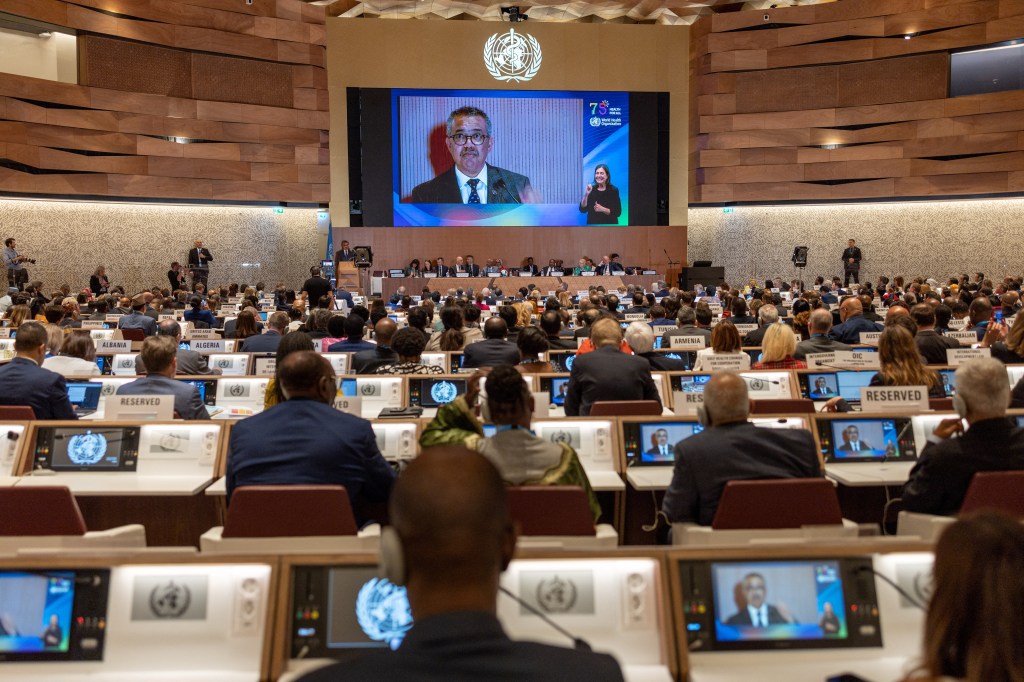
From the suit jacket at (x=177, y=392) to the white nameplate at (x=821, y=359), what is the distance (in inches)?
172

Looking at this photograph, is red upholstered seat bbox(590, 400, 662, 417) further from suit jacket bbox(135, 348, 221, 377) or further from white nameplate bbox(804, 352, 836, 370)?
suit jacket bbox(135, 348, 221, 377)

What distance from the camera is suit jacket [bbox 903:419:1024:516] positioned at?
3518 mm

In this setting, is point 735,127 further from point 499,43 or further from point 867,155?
point 499,43

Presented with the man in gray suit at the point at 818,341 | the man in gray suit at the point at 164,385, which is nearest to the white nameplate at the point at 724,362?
the man in gray suit at the point at 818,341

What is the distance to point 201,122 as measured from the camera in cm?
2183

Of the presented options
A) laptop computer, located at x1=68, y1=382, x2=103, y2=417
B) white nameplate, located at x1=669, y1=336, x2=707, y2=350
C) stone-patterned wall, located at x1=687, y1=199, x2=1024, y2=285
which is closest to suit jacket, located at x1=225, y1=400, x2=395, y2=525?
laptop computer, located at x1=68, y1=382, x2=103, y2=417

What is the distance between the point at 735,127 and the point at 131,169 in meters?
→ 14.5

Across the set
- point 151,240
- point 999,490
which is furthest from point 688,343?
point 151,240

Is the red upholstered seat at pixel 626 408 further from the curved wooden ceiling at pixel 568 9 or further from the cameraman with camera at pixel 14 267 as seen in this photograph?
the curved wooden ceiling at pixel 568 9

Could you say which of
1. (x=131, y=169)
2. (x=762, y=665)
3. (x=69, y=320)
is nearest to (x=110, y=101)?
(x=131, y=169)

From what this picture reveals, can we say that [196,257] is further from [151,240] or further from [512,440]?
[512,440]

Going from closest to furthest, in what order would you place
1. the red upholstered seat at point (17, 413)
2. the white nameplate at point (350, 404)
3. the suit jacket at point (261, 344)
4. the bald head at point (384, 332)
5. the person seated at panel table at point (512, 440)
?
the person seated at panel table at point (512, 440)
the red upholstered seat at point (17, 413)
the white nameplate at point (350, 404)
the bald head at point (384, 332)
the suit jacket at point (261, 344)

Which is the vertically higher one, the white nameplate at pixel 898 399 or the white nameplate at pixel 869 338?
the white nameplate at pixel 869 338

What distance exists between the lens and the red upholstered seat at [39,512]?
3.34m
